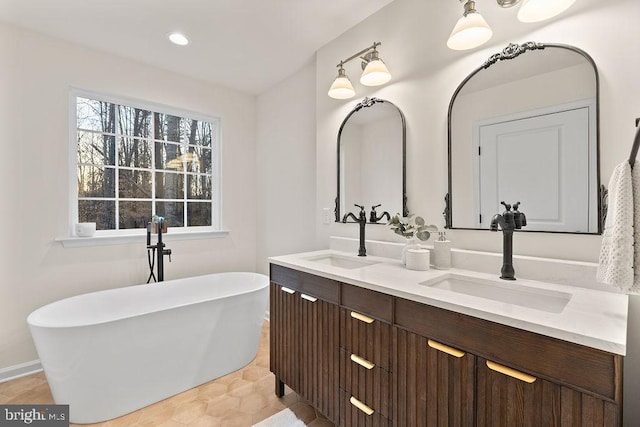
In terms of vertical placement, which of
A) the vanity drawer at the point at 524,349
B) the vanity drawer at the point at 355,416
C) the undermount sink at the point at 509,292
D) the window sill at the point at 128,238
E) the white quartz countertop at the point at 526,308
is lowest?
the vanity drawer at the point at 355,416

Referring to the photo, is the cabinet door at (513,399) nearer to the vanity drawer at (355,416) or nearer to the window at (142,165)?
the vanity drawer at (355,416)

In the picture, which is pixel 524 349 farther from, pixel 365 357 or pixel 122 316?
pixel 122 316

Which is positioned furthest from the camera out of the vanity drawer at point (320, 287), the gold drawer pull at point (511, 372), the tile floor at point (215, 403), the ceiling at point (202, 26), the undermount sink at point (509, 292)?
the ceiling at point (202, 26)

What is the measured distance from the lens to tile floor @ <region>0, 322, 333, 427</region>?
1.70 metres

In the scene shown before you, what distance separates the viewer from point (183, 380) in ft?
6.53

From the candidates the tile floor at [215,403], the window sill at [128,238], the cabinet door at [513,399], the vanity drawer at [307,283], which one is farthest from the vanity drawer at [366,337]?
the window sill at [128,238]

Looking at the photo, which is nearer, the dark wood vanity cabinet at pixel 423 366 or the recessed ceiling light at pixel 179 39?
the dark wood vanity cabinet at pixel 423 366

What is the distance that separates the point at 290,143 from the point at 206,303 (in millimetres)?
1688

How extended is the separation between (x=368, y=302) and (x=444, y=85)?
1.29 meters

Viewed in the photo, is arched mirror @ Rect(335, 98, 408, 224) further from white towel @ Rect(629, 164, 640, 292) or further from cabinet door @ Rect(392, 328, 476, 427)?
white towel @ Rect(629, 164, 640, 292)

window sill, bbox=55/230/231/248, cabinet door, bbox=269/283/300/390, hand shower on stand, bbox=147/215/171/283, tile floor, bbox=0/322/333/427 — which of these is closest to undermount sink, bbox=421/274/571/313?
cabinet door, bbox=269/283/300/390

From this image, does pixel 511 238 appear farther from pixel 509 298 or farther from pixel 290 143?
pixel 290 143

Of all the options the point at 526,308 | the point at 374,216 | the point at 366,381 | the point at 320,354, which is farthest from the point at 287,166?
the point at 526,308

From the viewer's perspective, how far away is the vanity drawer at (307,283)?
4.84 feet
